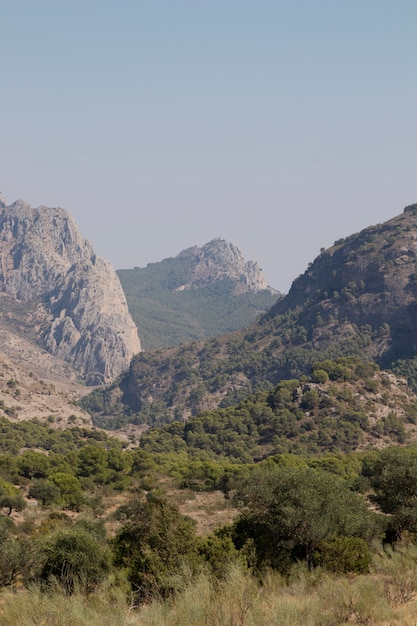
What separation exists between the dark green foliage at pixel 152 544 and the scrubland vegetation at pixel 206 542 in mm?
73

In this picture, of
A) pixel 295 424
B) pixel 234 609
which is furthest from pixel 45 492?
pixel 295 424

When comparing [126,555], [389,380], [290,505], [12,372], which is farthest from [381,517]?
[12,372]

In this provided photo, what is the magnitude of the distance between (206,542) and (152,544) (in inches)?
136

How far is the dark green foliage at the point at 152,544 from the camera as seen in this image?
3028 cm

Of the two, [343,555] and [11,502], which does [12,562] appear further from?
[11,502]

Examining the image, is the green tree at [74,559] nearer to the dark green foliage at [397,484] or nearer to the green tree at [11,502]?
the dark green foliage at [397,484]

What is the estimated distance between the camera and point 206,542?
117 ft

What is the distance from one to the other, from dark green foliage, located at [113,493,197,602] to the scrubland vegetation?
73 millimetres

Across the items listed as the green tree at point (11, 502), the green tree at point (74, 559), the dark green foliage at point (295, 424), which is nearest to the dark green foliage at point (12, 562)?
the green tree at point (74, 559)

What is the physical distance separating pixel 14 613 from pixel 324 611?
921cm

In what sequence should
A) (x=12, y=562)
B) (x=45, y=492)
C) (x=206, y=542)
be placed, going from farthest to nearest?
(x=45, y=492) → (x=206, y=542) → (x=12, y=562)

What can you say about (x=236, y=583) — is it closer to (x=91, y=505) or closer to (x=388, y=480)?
(x=388, y=480)

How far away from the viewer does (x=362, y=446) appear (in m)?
112

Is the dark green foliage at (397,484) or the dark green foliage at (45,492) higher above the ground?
the dark green foliage at (397,484)
